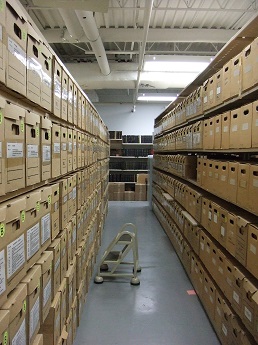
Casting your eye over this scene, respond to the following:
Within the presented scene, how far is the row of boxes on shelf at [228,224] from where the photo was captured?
1786 millimetres

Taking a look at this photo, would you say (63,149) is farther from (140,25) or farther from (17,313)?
(140,25)

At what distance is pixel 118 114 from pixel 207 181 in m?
7.22

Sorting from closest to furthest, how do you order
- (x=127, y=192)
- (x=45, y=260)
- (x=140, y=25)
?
(x=45, y=260), (x=140, y=25), (x=127, y=192)

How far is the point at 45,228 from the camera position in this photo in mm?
1527

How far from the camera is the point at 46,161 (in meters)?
1.54

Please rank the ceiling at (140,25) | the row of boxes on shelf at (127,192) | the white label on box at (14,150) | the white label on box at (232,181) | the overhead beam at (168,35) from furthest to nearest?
the row of boxes on shelf at (127,192) → the overhead beam at (168,35) → the ceiling at (140,25) → the white label on box at (232,181) → the white label on box at (14,150)

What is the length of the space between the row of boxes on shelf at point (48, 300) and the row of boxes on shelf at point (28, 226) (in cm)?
5

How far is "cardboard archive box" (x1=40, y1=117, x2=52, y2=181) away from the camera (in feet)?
4.78

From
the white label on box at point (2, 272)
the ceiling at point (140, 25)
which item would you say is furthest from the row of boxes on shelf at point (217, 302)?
the ceiling at point (140, 25)

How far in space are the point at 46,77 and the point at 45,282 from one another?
1.01 m

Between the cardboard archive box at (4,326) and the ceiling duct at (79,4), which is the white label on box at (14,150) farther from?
the ceiling duct at (79,4)

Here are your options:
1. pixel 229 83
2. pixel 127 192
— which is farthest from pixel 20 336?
pixel 127 192

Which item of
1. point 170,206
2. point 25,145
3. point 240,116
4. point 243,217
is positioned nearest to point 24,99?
point 25,145

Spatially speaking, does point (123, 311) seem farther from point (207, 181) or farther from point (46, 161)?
point (46, 161)
